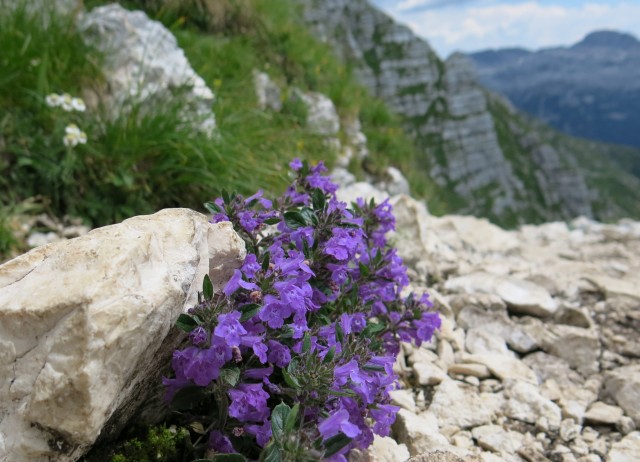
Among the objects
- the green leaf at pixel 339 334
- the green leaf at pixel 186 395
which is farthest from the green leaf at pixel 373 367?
the green leaf at pixel 186 395

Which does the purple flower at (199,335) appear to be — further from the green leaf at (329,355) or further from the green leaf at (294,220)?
the green leaf at (294,220)

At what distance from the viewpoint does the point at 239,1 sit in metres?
8.38

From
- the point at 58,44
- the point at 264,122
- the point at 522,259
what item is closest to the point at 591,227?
the point at 522,259

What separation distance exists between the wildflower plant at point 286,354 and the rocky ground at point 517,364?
0.41m

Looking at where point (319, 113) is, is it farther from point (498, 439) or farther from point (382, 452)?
point (382, 452)

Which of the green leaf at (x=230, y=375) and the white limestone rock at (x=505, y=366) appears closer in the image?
the green leaf at (x=230, y=375)

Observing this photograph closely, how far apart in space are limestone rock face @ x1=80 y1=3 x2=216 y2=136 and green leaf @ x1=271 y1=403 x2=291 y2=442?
3.61m

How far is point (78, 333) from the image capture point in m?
1.50

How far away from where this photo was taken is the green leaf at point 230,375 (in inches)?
67.8

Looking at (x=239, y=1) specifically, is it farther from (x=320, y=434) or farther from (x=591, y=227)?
(x=320, y=434)

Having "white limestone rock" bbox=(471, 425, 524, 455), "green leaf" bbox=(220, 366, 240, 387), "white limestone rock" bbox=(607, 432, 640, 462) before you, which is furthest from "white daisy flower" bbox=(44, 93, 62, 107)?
"white limestone rock" bbox=(607, 432, 640, 462)

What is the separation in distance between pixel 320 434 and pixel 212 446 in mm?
483

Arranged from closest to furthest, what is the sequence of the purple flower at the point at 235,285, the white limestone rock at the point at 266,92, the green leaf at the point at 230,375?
the green leaf at the point at 230,375 → the purple flower at the point at 235,285 → the white limestone rock at the point at 266,92

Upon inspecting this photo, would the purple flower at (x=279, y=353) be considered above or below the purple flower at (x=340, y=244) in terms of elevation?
below
